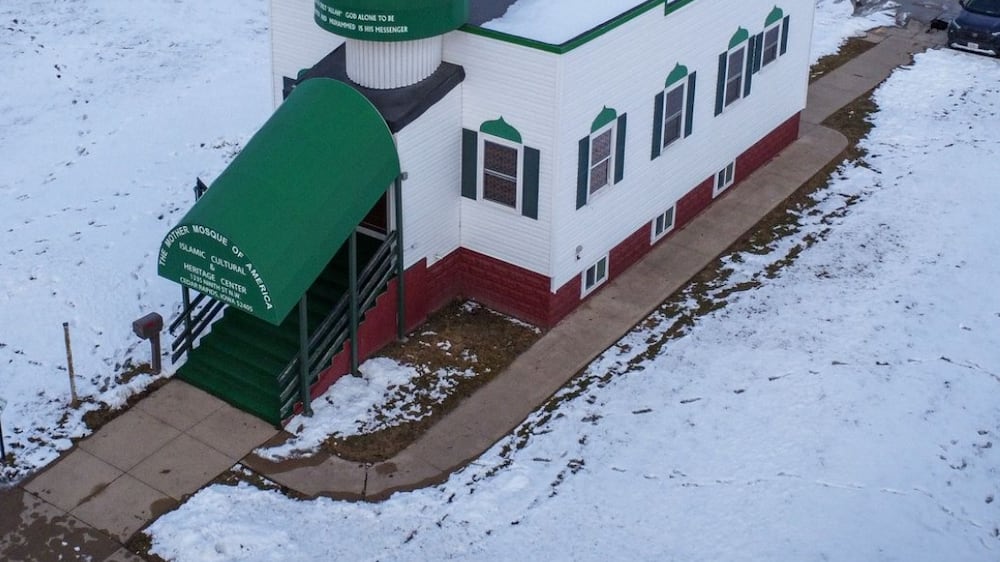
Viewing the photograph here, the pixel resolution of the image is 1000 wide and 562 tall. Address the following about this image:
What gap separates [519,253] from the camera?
771 inches

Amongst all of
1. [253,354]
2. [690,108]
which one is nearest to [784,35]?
[690,108]

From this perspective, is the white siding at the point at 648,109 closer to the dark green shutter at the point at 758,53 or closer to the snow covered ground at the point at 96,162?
the dark green shutter at the point at 758,53

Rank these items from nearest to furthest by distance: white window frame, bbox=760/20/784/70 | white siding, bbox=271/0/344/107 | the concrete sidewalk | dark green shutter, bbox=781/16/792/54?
the concrete sidewalk
white siding, bbox=271/0/344/107
white window frame, bbox=760/20/784/70
dark green shutter, bbox=781/16/792/54

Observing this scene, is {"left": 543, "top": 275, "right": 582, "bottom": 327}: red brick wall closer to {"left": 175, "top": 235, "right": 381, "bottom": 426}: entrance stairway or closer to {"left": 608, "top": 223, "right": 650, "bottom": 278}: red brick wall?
{"left": 608, "top": 223, "right": 650, "bottom": 278}: red brick wall

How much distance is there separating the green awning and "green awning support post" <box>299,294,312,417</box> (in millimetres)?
439

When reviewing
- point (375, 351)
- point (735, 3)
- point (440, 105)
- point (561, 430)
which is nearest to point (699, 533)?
point (561, 430)

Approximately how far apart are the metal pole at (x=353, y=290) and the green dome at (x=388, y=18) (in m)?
2.82

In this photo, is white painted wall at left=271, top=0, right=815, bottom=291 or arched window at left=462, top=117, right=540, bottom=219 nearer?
white painted wall at left=271, top=0, right=815, bottom=291

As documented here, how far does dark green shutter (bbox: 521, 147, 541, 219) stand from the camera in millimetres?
18625

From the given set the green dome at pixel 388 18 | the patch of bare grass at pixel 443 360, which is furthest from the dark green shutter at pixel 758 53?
the green dome at pixel 388 18

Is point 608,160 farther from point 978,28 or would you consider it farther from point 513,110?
point 978,28

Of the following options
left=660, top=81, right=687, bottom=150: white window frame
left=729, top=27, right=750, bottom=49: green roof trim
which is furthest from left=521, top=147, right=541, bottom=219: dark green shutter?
left=729, top=27, right=750, bottom=49: green roof trim

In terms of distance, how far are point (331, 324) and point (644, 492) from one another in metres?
5.11

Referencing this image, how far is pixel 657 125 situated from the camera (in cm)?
2083
